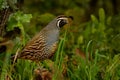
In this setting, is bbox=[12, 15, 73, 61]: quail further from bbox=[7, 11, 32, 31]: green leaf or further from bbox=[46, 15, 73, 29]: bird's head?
bbox=[7, 11, 32, 31]: green leaf

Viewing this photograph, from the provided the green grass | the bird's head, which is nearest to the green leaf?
the green grass

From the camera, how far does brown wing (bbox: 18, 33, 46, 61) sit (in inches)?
212

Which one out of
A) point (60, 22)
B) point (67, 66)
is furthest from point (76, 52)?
point (60, 22)

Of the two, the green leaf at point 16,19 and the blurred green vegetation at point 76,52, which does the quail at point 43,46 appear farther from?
the green leaf at point 16,19

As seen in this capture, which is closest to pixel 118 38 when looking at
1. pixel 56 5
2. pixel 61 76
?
pixel 61 76

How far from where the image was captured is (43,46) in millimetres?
5406

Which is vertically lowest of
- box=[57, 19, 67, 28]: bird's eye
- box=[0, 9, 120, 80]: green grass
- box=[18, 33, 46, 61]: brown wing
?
box=[0, 9, 120, 80]: green grass

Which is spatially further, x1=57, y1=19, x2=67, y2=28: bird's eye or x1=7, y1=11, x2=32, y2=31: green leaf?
x1=7, y1=11, x2=32, y2=31: green leaf

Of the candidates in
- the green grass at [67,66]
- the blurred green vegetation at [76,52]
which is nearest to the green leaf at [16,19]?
the blurred green vegetation at [76,52]

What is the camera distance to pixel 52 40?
213 inches

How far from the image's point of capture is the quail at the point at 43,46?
17.6 feet

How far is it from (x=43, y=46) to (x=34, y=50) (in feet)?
0.32

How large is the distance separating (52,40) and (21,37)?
71cm

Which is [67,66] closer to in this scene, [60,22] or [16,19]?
[60,22]
